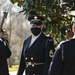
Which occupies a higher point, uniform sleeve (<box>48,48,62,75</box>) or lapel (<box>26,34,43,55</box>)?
uniform sleeve (<box>48,48,62,75</box>)

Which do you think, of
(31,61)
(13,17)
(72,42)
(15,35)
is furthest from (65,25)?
(15,35)

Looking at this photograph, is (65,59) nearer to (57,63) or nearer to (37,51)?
(57,63)

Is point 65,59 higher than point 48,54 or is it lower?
higher

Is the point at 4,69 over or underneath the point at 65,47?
underneath

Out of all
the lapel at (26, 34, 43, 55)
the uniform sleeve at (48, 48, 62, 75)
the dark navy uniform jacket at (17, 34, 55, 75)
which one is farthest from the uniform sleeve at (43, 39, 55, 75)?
the uniform sleeve at (48, 48, 62, 75)

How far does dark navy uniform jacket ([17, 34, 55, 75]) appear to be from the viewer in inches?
256

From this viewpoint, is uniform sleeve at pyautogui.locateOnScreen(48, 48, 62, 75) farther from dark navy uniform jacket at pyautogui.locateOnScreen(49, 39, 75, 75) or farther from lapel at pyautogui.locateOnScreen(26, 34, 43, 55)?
lapel at pyautogui.locateOnScreen(26, 34, 43, 55)

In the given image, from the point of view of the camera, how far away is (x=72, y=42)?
4766 mm

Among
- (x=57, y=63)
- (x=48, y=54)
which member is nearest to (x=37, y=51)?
(x=48, y=54)


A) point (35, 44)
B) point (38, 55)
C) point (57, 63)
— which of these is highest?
point (57, 63)

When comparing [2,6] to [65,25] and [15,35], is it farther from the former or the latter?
[65,25]

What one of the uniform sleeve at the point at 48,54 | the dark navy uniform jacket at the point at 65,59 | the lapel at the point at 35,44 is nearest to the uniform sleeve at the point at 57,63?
the dark navy uniform jacket at the point at 65,59

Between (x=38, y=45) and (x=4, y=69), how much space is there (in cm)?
71

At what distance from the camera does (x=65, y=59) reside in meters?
4.75
